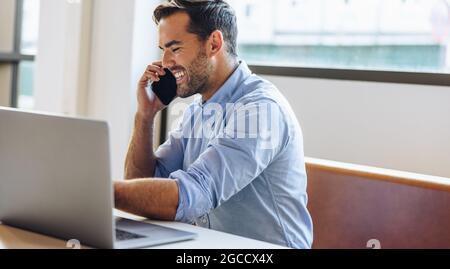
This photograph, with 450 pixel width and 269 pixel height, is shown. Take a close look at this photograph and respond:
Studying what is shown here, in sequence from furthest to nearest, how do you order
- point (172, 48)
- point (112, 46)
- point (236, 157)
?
point (112, 46) → point (172, 48) → point (236, 157)

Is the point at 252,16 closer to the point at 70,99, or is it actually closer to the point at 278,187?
the point at 70,99

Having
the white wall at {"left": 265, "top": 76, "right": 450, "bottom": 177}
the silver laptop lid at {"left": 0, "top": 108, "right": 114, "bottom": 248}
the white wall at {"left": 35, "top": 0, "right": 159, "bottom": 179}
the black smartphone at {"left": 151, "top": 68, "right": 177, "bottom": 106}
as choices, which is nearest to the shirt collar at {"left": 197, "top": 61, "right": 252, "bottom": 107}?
the black smartphone at {"left": 151, "top": 68, "right": 177, "bottom": 106}

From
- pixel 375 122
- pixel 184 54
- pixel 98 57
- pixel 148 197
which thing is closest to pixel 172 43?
pixel 184 54

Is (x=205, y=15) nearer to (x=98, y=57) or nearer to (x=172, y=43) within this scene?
(x=172, y=43)

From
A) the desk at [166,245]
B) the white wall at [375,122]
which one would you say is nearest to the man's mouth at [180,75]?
the desk at [166,245]

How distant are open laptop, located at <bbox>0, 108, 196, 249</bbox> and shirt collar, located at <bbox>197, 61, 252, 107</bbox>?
59 centimetres

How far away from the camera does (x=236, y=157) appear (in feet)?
5.80

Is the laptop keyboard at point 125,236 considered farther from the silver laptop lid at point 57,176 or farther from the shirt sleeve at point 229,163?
the shirt sleeve at point 229,163

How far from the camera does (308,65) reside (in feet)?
10.6

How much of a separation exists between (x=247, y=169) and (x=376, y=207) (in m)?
0.65

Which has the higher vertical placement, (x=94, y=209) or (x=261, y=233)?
(x=94, y=209)

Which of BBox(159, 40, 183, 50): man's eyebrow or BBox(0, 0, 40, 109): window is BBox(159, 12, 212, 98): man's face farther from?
BBox(0, 0, 40, 109): window

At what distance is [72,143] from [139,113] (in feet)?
3.01

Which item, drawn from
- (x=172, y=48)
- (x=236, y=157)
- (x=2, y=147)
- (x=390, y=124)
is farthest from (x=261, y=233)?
(x=390, y=124)
